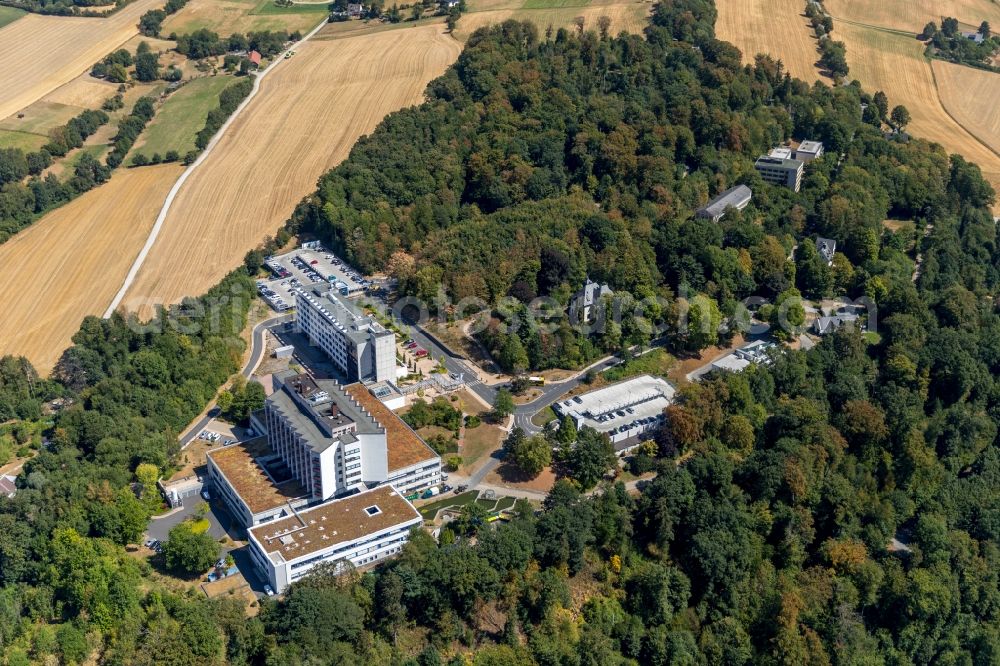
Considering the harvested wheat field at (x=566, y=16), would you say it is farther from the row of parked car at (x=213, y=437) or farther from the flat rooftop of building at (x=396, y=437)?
the row of parked car at (x=213, y=437)

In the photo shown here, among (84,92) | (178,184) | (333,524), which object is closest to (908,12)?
(178,184)

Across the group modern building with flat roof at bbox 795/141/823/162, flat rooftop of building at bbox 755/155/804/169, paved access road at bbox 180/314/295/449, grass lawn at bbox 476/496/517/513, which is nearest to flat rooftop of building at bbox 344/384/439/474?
grass lawn at bbox 476/496/517/513

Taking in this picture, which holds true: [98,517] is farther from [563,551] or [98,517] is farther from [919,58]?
[919,58]

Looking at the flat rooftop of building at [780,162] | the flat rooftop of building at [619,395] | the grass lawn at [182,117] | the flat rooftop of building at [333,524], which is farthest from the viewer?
the grass lawn at [182,117]

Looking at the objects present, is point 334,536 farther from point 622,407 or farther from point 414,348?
point 414,348

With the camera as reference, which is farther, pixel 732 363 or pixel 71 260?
pixel 71 260

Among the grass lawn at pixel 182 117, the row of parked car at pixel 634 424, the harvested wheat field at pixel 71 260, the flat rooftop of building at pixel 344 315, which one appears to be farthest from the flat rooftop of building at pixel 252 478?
the grass lawn at pixel 182 117

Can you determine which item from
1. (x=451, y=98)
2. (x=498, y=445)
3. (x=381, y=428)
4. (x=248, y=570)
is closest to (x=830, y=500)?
(x=498, y=445)
